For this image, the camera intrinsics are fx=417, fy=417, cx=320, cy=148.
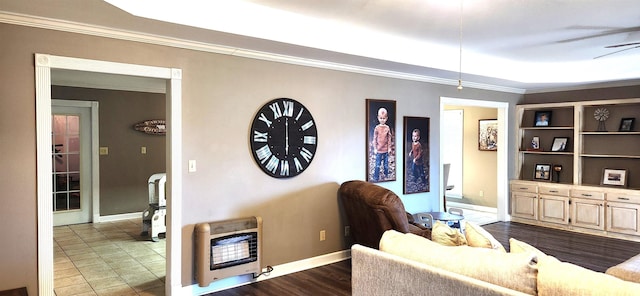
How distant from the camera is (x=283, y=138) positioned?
4.17 meters

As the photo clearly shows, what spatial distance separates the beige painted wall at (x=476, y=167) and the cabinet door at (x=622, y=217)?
1.98m

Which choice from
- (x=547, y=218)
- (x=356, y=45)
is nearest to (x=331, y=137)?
(x=356, y=45)

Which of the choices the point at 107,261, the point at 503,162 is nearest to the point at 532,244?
the point at 503,162

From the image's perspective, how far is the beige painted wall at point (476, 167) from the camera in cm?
767

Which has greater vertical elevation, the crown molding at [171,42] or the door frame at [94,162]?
the crown molding at [171,42]

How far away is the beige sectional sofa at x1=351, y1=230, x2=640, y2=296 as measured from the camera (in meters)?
1.73

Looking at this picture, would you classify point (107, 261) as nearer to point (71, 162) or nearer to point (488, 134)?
point (71, 162)

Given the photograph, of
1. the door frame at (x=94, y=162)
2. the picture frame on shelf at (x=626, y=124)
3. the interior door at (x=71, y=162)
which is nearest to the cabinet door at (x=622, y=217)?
the picture frame on shelf at (x=626, y=124)

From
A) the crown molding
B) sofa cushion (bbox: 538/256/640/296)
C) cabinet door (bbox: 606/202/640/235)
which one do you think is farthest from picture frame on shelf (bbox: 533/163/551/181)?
sofa cushion (bbox: 538/256/640/296)

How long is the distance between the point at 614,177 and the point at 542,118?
134 cm

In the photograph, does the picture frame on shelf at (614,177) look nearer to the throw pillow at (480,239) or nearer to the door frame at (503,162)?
the door frame at (503,162)

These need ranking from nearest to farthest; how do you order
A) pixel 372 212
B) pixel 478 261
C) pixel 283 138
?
pixel 478 261 < pixel 372 212 < pixel 283 138

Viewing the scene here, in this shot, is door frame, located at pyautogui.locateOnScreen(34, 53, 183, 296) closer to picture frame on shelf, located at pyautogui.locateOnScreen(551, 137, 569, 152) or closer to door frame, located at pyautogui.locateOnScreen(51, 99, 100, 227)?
door frame, located at pyautogui.locateOnScreen(51, 99, 100, 227)

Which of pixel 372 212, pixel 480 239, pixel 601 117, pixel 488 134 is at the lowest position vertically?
pixel 372 212
